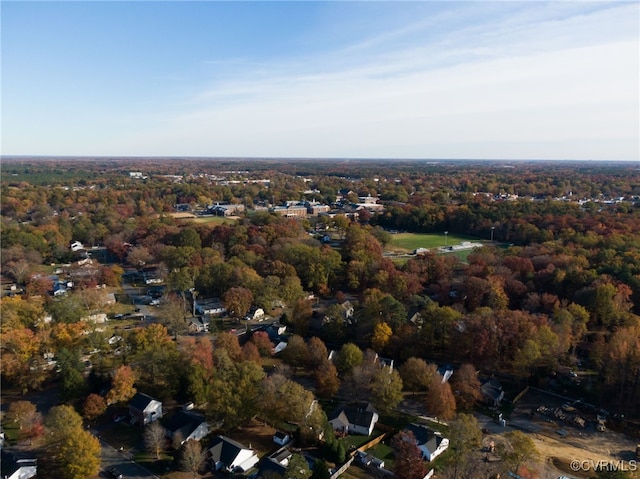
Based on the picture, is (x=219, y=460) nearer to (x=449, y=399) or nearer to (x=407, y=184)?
(x=449, y=399)

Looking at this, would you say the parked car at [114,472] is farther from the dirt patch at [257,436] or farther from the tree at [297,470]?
the tree at [297,470]

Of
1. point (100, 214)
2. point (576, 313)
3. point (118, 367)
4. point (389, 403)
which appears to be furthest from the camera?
point (100, 214)

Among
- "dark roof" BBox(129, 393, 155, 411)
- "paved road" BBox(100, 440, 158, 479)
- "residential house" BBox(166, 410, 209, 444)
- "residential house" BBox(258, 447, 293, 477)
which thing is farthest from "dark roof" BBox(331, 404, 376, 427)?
"dark roof" BBox(129, 393, 155, 411)

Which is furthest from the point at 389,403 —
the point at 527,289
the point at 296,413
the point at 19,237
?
the point at 19,237

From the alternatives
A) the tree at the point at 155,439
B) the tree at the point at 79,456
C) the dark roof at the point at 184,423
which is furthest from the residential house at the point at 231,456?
the tree at the point at 79,456

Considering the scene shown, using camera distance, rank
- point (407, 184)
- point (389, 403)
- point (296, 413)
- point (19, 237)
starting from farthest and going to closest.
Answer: point (407, 184)
point (19, 237)
point (389, 403)
point (296, 413)

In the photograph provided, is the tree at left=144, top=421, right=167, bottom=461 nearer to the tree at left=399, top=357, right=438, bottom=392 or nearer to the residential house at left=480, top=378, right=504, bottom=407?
the tree at left=399, top=357, right=438, bottom=392
